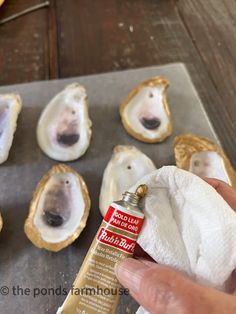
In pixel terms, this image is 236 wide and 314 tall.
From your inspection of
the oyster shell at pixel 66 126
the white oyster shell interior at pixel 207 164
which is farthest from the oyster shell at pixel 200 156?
the oyster shell at pixel 66 126

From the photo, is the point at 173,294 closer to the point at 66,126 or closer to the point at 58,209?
the point at 58,209

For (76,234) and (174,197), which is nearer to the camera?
(174,197)

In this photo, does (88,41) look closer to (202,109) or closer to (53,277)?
(202,109)

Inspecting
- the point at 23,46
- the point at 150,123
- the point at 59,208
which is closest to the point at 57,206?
the point at 59,208

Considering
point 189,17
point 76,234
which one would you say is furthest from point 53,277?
point 189,17

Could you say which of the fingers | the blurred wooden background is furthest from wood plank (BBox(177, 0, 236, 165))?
the fingers

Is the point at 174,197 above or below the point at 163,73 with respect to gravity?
below
